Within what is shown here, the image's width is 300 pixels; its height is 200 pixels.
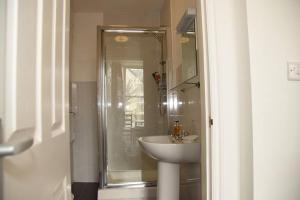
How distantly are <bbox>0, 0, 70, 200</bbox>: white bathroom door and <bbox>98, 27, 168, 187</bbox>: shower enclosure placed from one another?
219cm

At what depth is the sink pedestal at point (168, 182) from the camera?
70.1 inches

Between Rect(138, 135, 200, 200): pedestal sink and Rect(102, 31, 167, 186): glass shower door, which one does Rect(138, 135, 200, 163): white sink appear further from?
Rect(102, 31, 167, 186): glass shower door

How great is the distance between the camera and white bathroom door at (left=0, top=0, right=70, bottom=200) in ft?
1.45

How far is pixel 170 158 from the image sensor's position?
1.58 m

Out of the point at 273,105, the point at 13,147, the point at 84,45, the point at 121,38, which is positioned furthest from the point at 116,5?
the point at 13,147

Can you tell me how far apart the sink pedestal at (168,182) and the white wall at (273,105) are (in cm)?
82

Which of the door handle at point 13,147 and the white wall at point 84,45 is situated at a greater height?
the white wall at point 84,45


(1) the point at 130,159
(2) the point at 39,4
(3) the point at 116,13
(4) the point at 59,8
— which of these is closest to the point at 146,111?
(1) the point at 130,159

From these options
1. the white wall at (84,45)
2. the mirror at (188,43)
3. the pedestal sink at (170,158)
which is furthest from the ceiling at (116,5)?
the pedestal sink at (170,158)

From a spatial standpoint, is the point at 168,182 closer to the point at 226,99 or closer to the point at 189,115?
the point at 189,115

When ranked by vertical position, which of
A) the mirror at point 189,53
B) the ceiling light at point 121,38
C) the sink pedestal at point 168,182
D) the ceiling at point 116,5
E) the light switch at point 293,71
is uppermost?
the ceiling at point 116,5

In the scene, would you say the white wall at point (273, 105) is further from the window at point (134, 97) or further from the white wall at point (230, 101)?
the window at point (134, 97)

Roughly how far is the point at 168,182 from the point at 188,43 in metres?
1.20

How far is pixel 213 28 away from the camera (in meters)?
1.09
